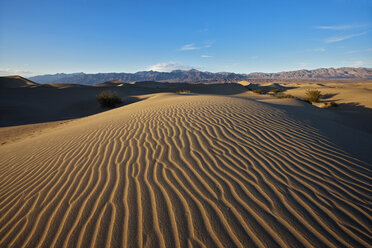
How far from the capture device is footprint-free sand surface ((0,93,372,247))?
177cm

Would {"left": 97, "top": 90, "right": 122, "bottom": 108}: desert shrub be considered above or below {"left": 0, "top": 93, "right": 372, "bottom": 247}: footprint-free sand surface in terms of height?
below

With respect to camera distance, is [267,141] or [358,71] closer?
[267,141]

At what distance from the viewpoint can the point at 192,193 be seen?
2.29m

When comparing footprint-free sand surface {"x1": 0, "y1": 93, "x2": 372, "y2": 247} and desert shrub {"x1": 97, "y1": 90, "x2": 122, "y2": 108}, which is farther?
desert shrub {"x1": 97, "y1": 90, "x2": 122, "y2": 108}

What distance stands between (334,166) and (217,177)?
6.53 ft

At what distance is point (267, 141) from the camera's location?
3834mm

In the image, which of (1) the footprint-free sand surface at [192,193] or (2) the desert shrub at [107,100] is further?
(2) the desert shrub at [107,100]

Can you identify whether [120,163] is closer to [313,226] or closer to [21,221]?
[21,221]

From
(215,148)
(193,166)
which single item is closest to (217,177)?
(193,166)

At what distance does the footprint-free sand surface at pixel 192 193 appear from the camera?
5.81ft

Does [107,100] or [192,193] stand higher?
[192,193]

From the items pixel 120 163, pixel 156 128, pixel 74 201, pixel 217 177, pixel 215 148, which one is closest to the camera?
pixel 74 201

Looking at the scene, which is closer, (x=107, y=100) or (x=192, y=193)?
(x=192, y=193)

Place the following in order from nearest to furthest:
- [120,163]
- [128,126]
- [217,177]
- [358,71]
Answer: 1. [217,177]
2. [120,163]
3. [128,126]
4. [358,71]
